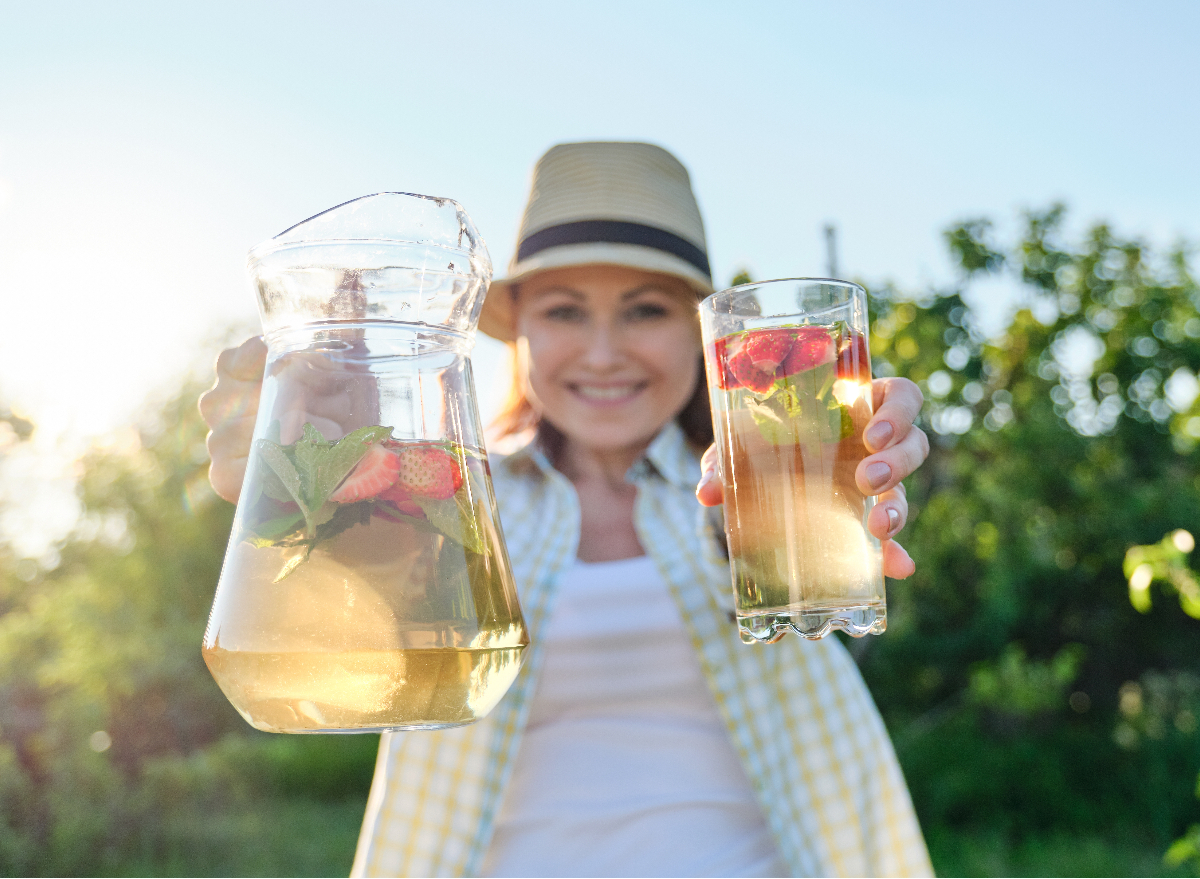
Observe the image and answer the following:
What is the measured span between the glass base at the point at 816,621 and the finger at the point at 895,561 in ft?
0.17

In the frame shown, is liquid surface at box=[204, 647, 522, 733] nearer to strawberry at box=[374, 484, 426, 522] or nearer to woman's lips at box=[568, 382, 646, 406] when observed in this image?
strawberry at box=[374, 484, 426, 522]

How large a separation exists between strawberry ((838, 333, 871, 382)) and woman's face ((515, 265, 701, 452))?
4.80 feet

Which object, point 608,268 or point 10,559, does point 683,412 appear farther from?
point 10,559

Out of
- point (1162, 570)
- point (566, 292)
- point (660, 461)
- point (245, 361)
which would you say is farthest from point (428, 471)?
point (1162, 570)

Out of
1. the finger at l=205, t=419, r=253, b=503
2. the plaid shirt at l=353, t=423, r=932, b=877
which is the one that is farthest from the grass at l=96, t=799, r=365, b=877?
the finger at l=205, t=419, r=253, b=503

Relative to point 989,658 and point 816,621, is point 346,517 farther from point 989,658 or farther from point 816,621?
point 989,658

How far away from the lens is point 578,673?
2.72m

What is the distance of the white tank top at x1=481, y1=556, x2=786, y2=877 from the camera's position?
252 centimetres

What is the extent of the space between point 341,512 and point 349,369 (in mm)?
179

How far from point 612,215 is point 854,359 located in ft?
4.74

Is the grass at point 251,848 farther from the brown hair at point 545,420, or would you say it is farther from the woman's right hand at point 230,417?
the woman's right hand at point 230,417

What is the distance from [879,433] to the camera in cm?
136

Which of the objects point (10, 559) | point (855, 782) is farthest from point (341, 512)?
point (10, 559)

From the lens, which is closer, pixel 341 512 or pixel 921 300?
pixel 341 512
